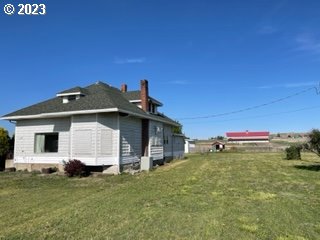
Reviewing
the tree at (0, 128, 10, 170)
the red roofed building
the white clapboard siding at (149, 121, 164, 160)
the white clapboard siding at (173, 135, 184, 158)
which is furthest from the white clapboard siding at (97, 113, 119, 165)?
the red roofed building

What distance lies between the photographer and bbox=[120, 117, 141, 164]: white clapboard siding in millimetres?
19203

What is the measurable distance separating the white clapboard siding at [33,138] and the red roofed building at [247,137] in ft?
284

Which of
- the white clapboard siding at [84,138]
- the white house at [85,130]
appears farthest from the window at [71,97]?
the white clapboard siding at [84,138]

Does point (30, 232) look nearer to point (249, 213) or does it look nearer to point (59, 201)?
point (59, 201)

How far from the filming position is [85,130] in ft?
61.3

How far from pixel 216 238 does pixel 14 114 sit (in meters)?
19.7

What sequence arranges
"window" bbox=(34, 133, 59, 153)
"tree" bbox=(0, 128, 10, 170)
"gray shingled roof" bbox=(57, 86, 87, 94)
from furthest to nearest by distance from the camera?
Answer: "tree" bbox=(0, 128, 10, 170) < "gray shingled roof" bbox=(57, 86, 87, 94) < "window" bbox=(34, 133, 59, 153)

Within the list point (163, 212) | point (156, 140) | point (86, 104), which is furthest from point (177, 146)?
point (163, 212)

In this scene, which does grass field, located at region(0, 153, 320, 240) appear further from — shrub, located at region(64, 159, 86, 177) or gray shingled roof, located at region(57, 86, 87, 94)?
gray shingled roof, located at region(57, 86, 87, 94)

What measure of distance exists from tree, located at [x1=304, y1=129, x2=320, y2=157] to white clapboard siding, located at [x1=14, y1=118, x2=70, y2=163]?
15.3m

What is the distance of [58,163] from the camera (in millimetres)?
20047

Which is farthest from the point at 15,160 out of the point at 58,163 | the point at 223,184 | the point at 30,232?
the point at 30,232

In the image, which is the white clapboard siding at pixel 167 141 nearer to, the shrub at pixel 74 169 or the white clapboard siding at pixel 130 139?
the white clapboard siding at pixel 130 139

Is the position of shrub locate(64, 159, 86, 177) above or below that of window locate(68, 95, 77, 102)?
below
